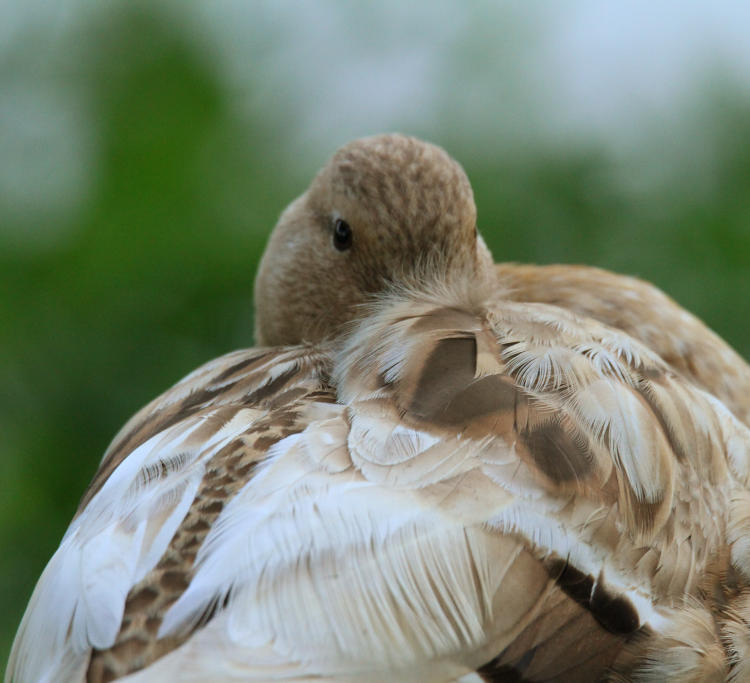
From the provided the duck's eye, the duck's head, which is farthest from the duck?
the duck's eye

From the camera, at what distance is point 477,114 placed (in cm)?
350

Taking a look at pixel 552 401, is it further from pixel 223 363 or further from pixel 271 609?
pixel 223 363

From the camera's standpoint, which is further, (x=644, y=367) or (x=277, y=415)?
(x=644, y=367)

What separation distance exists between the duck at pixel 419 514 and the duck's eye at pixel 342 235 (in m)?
0.12

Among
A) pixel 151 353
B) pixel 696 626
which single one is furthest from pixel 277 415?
pixel 151 353

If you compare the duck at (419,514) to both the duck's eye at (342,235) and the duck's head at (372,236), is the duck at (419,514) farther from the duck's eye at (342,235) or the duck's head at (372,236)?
the duck's eye at (342,235)

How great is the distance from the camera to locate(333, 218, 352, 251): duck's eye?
5.88ft

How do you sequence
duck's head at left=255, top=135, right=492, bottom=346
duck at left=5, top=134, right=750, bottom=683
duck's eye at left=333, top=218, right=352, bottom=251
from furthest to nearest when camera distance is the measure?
duck's eye at left=333, top=218, right=352, bottom=251 → duck's head at left=255, top=135, right=492, bottom=346 → duck at left=5, top=134, right=750, bottom=683

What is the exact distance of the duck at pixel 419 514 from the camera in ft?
3.35

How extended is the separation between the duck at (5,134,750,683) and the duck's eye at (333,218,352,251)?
123mm

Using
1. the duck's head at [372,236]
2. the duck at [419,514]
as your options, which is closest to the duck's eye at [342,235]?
the duck's head at [372,236]

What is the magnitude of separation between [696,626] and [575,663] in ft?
0.72

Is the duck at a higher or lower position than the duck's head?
lower

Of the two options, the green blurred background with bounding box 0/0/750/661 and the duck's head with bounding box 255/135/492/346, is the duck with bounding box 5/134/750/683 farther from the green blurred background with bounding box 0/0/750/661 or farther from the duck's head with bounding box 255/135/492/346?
the green blurred background with bounding box 0/0/750/661
